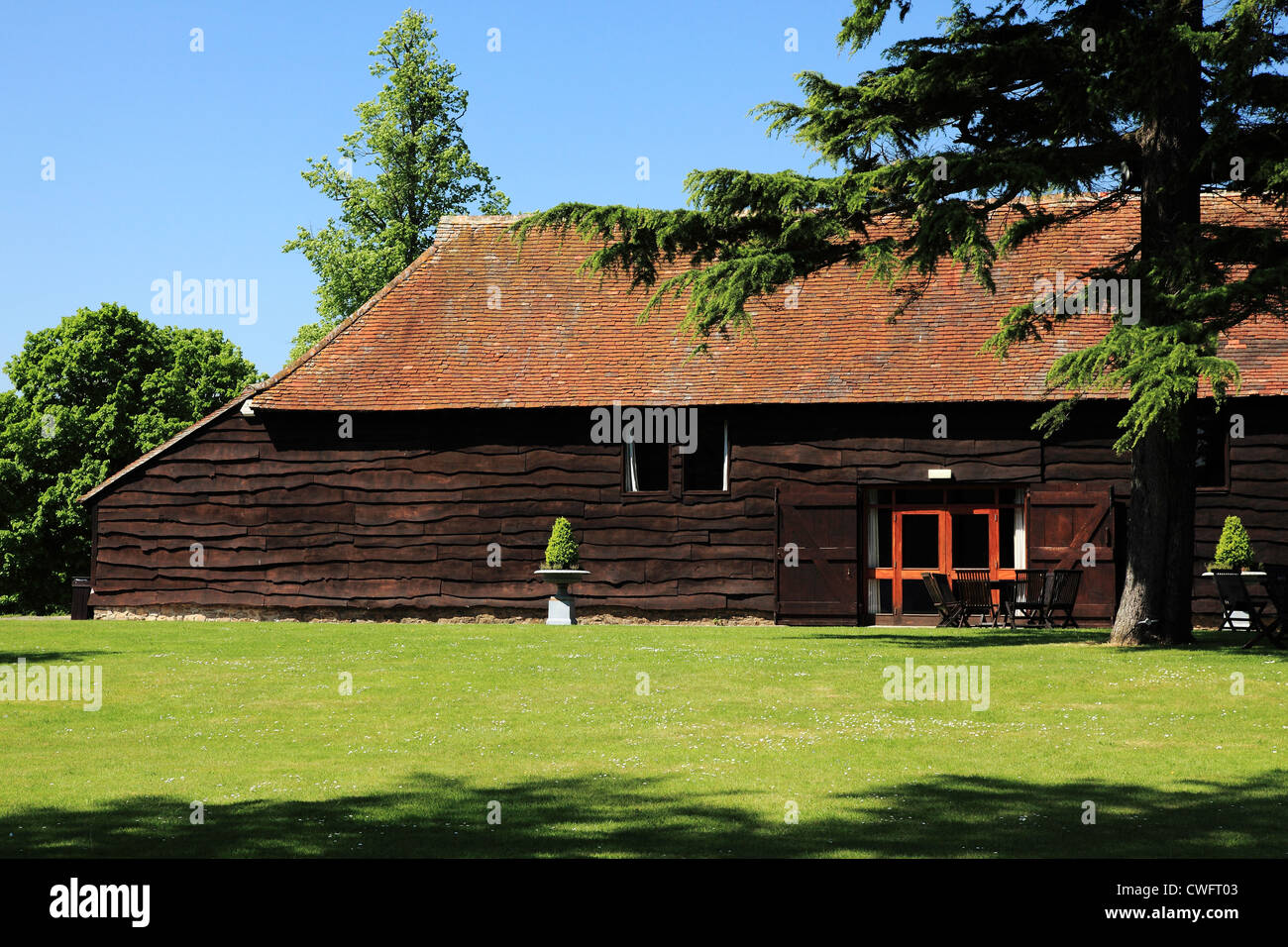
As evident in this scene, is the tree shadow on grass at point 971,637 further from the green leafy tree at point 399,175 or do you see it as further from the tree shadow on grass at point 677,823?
the green leafy tree at point 399,175

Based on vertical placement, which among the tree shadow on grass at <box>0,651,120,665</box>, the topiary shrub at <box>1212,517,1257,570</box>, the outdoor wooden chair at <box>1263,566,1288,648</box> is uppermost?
the topiary shrub at <box>1212,517,1257,570</box>

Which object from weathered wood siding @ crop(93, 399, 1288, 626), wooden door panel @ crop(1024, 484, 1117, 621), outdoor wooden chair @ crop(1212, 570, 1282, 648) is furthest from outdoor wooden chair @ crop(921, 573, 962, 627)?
outdoor wooden chair @ crop(1212, 570, 1282, 648)

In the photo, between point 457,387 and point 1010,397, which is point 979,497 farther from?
point 457,387

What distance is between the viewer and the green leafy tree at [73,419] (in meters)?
43.8

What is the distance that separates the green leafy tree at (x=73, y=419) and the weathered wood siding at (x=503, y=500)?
2007 cm

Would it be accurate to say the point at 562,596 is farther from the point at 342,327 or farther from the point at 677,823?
the point at 677,823

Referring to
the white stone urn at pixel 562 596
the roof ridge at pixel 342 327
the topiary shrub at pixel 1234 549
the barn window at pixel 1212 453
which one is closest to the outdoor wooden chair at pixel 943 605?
the topiary shrub at pixel 1234 549

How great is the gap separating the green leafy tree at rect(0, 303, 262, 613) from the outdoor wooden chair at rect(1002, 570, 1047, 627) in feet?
104

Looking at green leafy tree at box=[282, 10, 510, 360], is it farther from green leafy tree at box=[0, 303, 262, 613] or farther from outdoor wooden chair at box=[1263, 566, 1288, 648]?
outdoor wooden chair at box=[1263, 566, 1288, 648]

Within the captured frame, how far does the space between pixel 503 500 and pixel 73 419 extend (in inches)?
1034

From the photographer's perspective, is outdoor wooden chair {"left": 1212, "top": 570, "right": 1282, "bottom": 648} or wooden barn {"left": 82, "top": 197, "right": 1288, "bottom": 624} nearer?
outdoor wooden chair {"left": 1212, "top": 570, "right": 1282, "bottom": 648}

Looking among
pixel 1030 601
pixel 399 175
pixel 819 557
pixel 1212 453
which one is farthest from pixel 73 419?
pixel 1212 453

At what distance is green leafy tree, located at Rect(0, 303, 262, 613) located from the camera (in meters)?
43.8

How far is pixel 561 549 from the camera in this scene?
2306 cm
